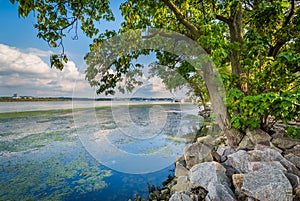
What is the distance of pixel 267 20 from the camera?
13.4ft

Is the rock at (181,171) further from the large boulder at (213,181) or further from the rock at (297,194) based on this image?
the rock at (297,194)

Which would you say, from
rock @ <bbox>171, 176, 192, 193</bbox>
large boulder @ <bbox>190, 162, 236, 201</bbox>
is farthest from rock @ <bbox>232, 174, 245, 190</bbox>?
rock @ <bbox>171, 176, 192, 193</bbox>

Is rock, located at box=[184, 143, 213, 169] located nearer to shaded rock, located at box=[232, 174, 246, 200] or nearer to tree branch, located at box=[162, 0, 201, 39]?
shaded rock, located at box=[232, 174, 246, 200]

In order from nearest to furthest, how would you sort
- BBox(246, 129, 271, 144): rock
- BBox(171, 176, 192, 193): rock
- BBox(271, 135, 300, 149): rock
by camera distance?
BBox(171, 176, 192, 193): rock < BBox(271, 135, 300, 149): rock < BBox(246, 129, 271, 144): rock

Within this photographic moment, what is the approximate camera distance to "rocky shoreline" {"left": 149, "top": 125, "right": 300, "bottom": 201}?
208cm

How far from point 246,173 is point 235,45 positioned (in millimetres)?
2851

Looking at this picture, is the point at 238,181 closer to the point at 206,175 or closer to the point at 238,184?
the point at 238,184

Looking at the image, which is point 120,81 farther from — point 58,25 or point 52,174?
point 52,174

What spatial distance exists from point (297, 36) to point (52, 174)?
800cm

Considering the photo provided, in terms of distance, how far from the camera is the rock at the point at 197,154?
391 centimetres

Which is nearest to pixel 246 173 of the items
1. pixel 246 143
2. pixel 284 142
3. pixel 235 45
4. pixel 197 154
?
pixel 197 154

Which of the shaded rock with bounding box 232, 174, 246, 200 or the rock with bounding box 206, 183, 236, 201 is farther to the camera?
the shaded rock with bounding box 232, 174, 246, 200

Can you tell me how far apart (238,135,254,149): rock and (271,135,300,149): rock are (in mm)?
513

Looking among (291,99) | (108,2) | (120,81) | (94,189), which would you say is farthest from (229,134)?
(108,2)
